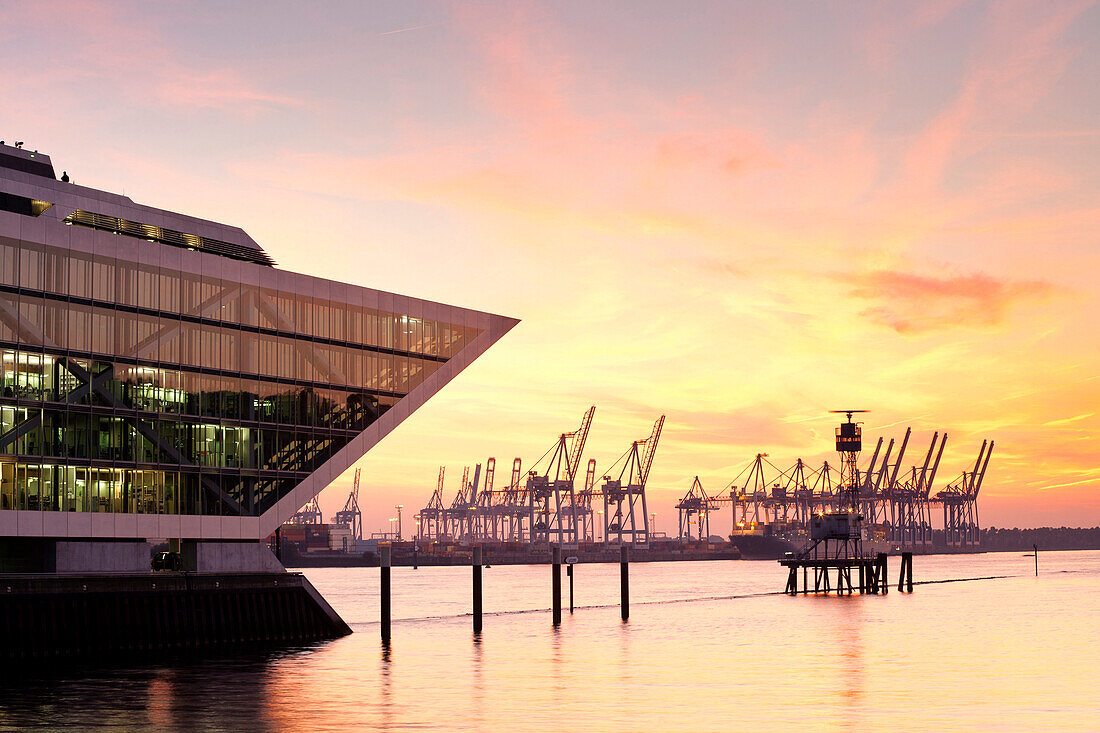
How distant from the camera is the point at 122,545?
73.5 meters

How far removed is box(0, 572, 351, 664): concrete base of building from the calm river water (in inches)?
95.4

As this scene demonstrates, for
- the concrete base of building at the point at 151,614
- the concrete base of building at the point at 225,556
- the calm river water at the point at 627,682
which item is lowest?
the calm river water at the point at 627,682

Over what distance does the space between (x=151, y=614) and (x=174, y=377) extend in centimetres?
1468

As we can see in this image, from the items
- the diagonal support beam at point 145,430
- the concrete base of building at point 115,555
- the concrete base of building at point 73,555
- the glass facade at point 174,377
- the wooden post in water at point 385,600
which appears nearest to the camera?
the glass facade at point 174,377

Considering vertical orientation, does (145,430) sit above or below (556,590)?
above

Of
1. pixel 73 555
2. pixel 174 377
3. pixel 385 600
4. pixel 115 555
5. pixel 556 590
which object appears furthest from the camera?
pixel 556 590

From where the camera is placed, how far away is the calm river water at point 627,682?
138ft

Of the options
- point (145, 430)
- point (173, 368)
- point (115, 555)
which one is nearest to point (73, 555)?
point (115, 555)

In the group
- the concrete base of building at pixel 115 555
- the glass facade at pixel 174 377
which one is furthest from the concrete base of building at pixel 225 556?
the glass facade at pixel 174 377

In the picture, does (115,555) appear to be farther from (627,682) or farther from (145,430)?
(627,682)

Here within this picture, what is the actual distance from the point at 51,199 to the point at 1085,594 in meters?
117

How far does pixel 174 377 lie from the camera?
75.0m

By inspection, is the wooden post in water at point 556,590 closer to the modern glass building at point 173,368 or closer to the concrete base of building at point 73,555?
the modern glass building at point 173,368

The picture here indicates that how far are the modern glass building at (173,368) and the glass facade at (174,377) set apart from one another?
3.5 inches
